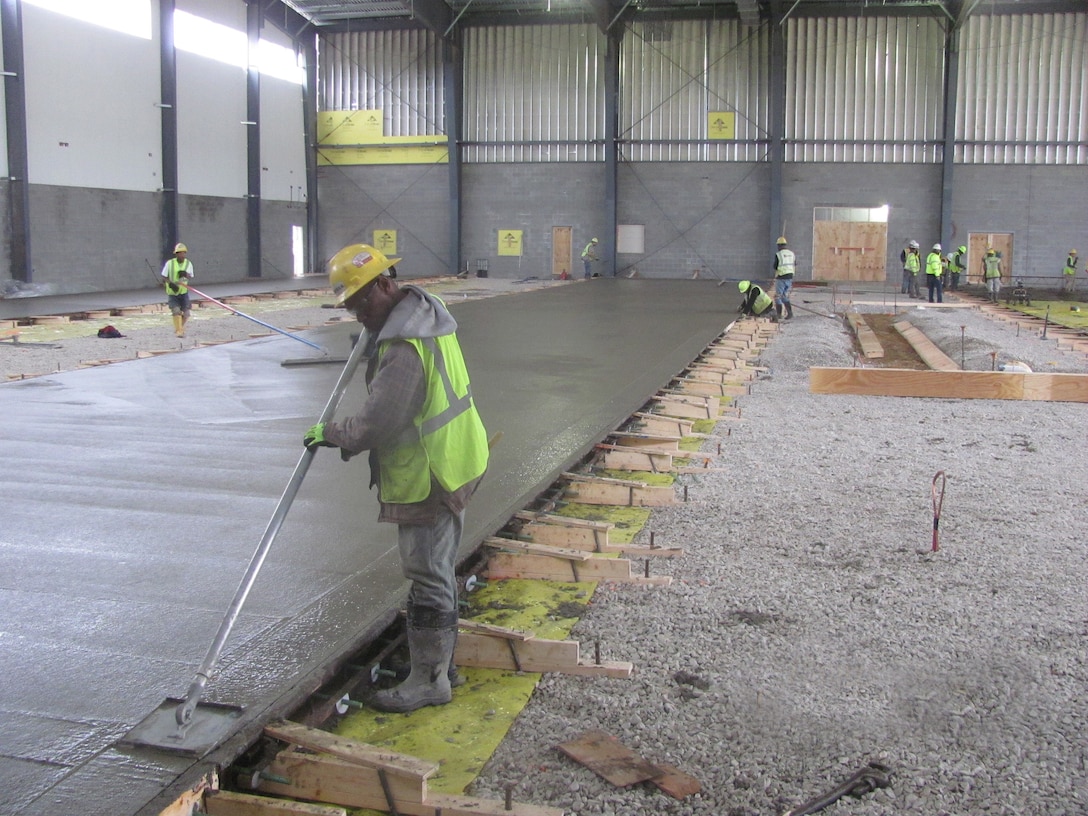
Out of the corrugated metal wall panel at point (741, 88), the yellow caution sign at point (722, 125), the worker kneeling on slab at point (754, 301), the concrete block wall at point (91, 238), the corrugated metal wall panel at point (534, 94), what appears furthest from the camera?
the corrugated metal wall panel at point (534, 94)

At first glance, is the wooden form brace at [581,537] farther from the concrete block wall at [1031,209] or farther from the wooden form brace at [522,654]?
the concrete block wall at [1031,209]

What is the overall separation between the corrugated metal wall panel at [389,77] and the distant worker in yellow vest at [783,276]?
18.3m

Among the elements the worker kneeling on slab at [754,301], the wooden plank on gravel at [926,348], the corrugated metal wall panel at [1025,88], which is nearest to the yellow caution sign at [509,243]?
the corrugated metal wall panel at [1025,88]

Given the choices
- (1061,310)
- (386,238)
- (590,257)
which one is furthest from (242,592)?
(386,238)

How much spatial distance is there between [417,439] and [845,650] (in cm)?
203

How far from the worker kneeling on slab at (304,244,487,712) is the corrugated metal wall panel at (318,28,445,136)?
32.0m

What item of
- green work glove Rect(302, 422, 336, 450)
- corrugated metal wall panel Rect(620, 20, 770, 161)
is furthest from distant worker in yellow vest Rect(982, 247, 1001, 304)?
green work glove Rect(302, 422, 336, 450)

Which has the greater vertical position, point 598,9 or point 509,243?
point 598,9

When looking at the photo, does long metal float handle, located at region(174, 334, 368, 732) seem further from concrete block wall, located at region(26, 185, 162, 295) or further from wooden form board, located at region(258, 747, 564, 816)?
concrete block wall, located at region(26, 185, 162, 295)

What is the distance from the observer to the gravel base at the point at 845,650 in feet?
10.3

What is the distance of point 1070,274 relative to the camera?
96.4 feet

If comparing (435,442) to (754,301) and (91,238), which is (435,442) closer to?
(754,301)

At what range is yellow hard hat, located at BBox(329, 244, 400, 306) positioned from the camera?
133 inches

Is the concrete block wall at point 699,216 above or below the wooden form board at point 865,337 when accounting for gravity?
above
